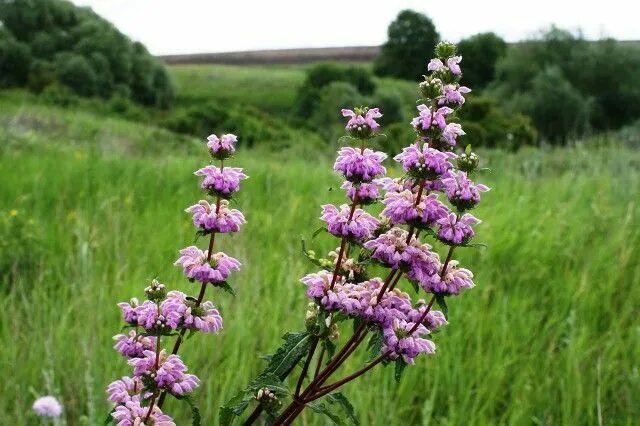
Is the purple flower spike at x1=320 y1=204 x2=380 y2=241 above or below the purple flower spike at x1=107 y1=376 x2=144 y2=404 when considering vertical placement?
above

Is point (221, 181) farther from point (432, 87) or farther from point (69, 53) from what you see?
point (69, 53)

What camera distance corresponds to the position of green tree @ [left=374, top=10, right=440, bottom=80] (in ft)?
209

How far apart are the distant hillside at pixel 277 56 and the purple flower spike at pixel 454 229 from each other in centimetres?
6359

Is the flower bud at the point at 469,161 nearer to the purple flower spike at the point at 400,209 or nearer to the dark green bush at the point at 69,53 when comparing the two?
the purple flower spike at the point at 400,209

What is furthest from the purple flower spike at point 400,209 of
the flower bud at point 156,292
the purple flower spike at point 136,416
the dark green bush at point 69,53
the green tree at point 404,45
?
the green tree at point 404,45

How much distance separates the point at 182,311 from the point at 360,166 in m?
0.36

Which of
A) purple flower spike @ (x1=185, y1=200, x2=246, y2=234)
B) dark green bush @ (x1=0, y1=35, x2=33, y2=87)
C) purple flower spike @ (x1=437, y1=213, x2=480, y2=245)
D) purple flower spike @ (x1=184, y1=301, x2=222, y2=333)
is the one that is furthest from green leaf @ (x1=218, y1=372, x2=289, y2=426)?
dark green bush @ (x1=0, y1=35, x2=33, y2=87)

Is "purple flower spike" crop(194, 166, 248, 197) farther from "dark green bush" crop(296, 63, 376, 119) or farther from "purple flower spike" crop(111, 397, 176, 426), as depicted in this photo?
"dark green bush" crop(296, 63, 376, 119)

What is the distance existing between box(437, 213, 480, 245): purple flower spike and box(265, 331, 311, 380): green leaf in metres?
0.27

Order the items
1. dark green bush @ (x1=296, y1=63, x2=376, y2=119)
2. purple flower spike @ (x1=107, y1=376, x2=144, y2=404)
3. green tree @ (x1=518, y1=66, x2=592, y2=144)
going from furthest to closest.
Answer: dark green bush @ (x1=296, y1=63, x2=376, y2=119) → green tree @ (x1=518, y1=66, x2=592, y2=144) → purple flower spike @ (x1=107, y1=376, x2=144, y2=404)

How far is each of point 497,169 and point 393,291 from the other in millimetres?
5960

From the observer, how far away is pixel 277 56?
66375mm

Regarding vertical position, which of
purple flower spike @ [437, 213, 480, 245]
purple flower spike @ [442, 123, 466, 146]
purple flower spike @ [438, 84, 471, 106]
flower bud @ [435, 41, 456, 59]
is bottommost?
purple flower spike @ [437, 213, 480, 245]

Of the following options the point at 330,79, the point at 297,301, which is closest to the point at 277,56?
the point at 330,79
